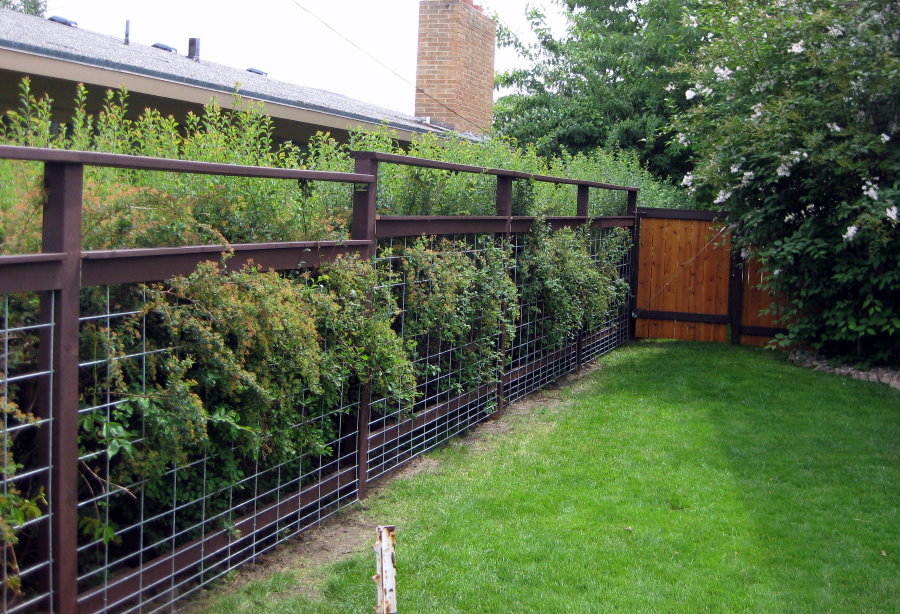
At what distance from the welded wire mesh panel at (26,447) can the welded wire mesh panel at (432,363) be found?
227 cm

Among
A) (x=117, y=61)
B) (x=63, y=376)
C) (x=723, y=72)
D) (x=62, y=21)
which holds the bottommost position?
(x=63, y=376)

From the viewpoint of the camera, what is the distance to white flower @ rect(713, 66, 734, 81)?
1000cm

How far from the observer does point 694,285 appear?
11.3 m

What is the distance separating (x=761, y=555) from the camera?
4.32 metres

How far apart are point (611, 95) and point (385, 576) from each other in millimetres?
16890

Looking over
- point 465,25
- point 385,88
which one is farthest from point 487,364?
point 385,88

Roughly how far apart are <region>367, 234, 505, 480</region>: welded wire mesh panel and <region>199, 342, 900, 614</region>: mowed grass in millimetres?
231

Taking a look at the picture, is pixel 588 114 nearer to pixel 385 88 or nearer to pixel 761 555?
pixel 385 88

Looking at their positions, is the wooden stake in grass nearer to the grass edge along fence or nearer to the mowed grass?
the grass edge along fence

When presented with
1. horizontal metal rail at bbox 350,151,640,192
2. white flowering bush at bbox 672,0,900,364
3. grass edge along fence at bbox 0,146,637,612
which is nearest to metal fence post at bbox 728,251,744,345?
white flowering bush at bbox 672,0,900,364

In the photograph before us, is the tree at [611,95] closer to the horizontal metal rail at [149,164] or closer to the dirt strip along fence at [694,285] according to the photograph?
the dirt strip along fence at [694,285]

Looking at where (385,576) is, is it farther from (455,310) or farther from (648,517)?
(455,310)

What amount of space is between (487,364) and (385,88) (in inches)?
904

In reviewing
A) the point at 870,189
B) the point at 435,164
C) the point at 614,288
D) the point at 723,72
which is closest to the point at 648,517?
the point at 435,164
